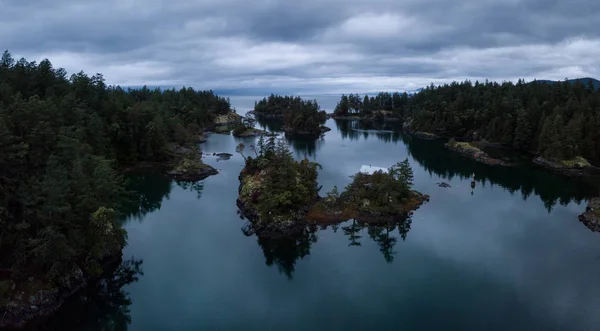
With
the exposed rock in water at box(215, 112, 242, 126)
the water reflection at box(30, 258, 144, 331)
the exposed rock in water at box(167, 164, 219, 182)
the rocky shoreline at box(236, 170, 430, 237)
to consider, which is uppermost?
the exposed rock in water at box(215, 112, 242, 126)

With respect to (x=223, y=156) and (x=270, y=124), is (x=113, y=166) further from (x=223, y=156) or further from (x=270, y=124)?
(x=270, y=124)

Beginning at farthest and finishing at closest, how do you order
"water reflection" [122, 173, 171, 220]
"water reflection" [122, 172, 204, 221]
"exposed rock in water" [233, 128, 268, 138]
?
"exposed rock in water" [233, 128, 268, 138], "water reflection" [122, 172, 204, 221], "water reflection" [122, 173, 171, 220]

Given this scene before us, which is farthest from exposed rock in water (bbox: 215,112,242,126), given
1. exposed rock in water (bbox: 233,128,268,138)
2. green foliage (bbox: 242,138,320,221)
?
green foliage (bbox: 242,138,320,221)

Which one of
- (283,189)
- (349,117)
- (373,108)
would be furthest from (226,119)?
(283,189)

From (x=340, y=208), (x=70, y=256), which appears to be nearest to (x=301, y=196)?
(x=340, y=208)

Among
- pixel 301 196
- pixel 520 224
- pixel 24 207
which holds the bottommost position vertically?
pixel 520 224

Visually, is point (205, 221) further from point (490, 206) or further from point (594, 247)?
point (594, 247)

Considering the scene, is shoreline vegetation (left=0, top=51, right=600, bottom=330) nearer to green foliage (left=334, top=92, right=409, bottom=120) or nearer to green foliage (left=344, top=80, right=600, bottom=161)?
green foliage (left=344, top=80, right=600, bottom=161)
